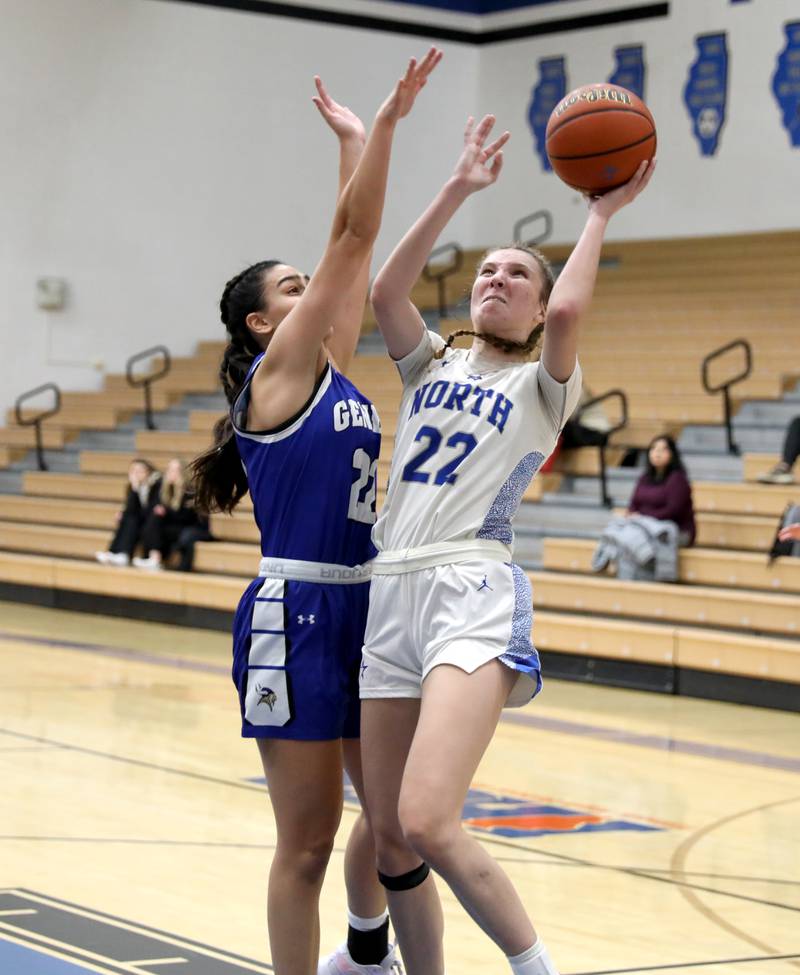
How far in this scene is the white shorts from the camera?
3.10 metres

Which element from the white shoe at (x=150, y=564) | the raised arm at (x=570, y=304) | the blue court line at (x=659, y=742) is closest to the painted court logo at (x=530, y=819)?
the blue court line at (x=659, y=742)

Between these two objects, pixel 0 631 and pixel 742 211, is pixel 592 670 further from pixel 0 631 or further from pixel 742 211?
pixel 742 211

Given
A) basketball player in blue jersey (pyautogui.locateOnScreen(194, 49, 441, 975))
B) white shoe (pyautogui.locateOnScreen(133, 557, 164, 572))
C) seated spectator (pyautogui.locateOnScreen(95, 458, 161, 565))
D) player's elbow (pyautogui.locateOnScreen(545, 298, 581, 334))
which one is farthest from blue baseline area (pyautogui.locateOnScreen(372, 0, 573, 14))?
player's elbow (pyautogui.locateOnScreen(545, 298, 581, 334))

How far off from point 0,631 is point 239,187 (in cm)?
825

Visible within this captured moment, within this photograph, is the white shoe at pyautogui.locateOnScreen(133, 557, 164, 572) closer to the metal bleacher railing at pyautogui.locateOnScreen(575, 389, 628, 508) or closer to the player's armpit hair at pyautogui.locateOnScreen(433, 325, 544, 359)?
the metal bleacher railing at pyautogui.locateOnScreen(575, 389, 628, 508)

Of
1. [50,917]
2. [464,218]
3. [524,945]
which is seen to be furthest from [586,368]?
[524,945]

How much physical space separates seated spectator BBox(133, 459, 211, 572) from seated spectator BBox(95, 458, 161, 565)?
0.09 meters

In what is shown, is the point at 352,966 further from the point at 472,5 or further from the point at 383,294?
the point at 472,5

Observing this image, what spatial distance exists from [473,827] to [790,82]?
1188 cm

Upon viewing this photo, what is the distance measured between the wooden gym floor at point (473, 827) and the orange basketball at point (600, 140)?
73.6 inches

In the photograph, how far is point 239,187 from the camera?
1811 centimetres

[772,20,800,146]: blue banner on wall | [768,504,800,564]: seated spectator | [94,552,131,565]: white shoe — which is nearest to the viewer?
[768,504,800,564]: seated spectator

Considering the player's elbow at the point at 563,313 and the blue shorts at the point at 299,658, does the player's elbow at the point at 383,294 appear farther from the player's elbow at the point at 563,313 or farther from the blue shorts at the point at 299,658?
the blue shorts at the point at 299,658

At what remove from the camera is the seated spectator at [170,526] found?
12914 mm
